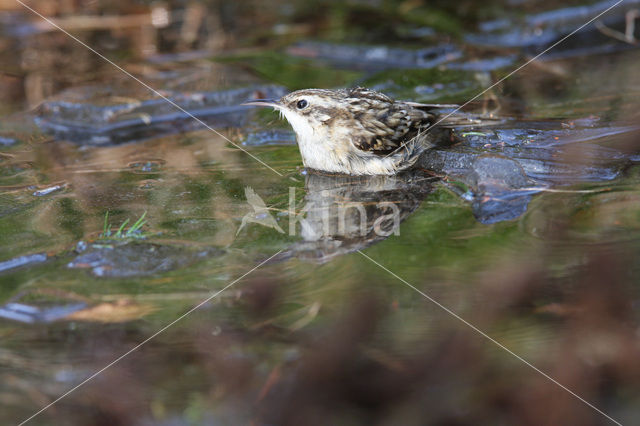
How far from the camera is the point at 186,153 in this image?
19.6 feet

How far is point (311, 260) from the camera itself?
4383mm

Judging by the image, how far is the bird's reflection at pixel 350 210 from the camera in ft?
14.9

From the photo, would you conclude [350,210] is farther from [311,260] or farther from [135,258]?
[135,258]

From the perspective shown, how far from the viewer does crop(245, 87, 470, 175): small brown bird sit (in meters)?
5.50

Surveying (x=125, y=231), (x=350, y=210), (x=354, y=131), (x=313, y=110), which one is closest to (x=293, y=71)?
(x=313, y=110)

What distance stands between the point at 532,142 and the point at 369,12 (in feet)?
14.0

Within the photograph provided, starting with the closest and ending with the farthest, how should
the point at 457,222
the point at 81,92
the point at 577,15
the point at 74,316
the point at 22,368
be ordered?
the point at 22,368 → the point at 74,316 → the point at 457,222 → the point at 81,92 → the point at 577,15

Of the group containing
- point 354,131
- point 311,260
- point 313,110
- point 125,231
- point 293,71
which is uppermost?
point 293,71

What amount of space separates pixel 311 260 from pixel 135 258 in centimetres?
117

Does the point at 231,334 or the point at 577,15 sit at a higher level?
the point at 577,15

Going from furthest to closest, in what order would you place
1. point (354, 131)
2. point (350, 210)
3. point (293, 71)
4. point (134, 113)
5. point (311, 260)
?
point (293, 71) → point (134, 113) → point (354, 131) → point (350, 210) → point (311, 260)

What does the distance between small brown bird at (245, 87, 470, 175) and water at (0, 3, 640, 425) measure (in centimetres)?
16

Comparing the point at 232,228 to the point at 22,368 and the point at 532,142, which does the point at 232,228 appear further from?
the point at 532,142

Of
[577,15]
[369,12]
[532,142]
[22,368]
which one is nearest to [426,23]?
[369,12]
